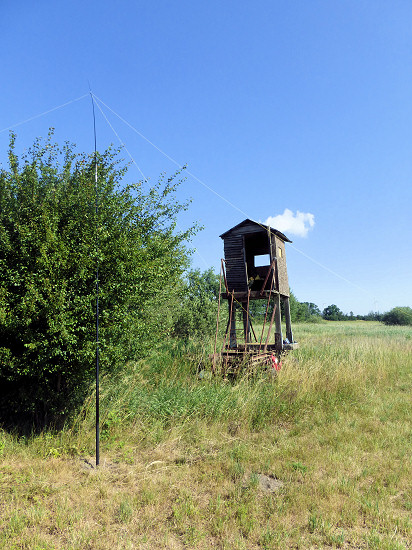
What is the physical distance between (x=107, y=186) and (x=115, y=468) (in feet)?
20.0

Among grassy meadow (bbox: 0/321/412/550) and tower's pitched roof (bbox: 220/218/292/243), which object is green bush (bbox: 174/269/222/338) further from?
grassy meadow (bbox: 0/321/412/550)

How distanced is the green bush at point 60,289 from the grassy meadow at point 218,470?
1.05 m

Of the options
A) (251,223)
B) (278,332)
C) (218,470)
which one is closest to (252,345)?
(278,332)

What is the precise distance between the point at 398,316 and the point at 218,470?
89.9m

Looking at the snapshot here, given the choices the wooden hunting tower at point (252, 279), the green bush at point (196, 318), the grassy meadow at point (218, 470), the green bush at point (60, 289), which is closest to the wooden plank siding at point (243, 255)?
the wooden hunting tower at point (252, 279)

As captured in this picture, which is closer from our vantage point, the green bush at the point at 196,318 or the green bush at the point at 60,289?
the green bush at the point at 60,289

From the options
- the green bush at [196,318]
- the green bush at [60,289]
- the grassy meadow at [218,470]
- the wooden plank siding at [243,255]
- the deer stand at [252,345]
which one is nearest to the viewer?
the grassy meadow at [218,470]

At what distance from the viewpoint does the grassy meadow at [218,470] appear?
4254 mm

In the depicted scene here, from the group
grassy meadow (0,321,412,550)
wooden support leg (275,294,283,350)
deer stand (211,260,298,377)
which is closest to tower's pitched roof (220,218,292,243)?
deer stand (211,260,298,377)

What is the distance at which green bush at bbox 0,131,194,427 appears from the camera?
6.53m

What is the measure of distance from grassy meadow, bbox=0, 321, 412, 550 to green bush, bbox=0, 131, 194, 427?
3.45 feet

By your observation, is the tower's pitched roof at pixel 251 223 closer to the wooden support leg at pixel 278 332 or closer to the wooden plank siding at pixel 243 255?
the wooden plank siding at pixel 243 255

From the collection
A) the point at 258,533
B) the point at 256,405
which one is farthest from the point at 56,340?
the point at 256,405

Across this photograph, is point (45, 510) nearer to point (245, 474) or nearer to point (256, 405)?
point (245, 474)
